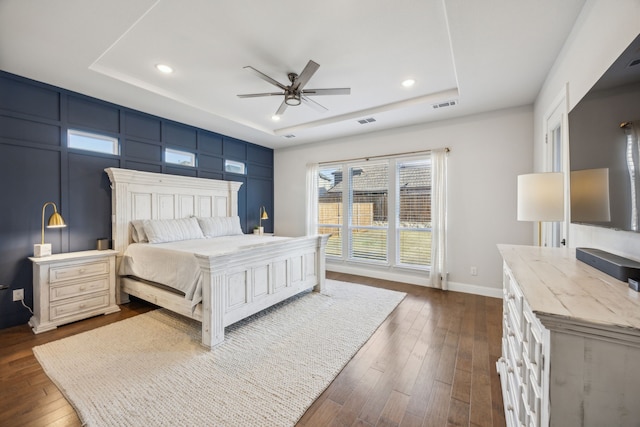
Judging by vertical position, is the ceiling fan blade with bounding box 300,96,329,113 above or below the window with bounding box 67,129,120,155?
above

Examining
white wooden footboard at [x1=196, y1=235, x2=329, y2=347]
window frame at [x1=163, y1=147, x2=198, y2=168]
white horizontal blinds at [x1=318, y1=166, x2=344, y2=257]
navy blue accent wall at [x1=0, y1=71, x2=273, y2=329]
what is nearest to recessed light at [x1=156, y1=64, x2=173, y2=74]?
navy blue accent wall at [x1=0, y1=71, x2=273, y2=329]

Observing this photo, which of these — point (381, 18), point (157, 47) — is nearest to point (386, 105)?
point (381, 18)

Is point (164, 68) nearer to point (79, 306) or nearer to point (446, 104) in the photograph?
point (79, 306)

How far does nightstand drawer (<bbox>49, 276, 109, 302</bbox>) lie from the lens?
275 cm

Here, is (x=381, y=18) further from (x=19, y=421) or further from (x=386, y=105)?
(x=19, y=421)

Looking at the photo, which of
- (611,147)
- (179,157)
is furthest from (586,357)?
(179,157)

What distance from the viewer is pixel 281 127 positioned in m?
4.81

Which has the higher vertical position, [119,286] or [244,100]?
[244,100]

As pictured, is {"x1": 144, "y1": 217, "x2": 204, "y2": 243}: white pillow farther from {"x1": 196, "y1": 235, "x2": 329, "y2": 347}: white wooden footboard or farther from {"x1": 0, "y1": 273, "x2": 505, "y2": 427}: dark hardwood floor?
{"x1": 196, "y1": 235, "x2": 329, "y2": 347}: white wooden footboard

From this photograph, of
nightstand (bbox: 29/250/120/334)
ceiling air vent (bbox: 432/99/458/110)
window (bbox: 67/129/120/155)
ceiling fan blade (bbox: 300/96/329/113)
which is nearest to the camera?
nightstand (bbox: 29/250/120/334)

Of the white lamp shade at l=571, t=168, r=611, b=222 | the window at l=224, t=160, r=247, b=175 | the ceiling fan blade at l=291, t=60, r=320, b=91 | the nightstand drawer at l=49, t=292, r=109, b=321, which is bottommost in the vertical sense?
the nightstand drawer at l=49, t=292, r=109, b=321

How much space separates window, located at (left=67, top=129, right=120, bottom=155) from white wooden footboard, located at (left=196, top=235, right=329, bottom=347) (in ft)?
8.09

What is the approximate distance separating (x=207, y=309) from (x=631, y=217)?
2.78m

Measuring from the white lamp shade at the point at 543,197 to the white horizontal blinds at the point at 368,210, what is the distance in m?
2.73
